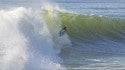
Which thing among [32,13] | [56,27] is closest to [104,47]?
[56,27]

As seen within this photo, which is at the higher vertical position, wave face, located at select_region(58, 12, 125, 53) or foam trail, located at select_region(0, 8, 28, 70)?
wave face, located at select_region(58, 12, 125, 53)

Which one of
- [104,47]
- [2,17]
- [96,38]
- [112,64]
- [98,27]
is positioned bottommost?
[112,64]

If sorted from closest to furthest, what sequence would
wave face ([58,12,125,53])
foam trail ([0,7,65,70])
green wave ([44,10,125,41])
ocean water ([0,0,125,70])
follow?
foam trail ([0,7,65,70]), ocean water ([0,0,125,70]), wave face ([58,12,125,53]), green wave ([44,10,125,41])

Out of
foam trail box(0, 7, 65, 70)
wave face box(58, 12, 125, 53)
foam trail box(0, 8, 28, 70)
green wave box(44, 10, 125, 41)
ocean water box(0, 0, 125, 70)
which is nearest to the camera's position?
foam trail box(0, 8, 28, 70)

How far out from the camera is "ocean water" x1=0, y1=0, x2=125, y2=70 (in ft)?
37.5

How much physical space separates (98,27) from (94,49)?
214 inches

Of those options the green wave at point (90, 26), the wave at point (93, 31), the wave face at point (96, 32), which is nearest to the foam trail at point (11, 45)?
the wave at point (93, 31)

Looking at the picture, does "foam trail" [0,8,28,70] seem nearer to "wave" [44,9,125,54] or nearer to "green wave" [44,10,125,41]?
"wave" [44,9,125,54]

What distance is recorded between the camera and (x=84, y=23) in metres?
23.0

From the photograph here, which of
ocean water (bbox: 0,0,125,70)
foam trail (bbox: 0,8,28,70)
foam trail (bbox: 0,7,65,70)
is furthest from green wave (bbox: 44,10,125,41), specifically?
foam trail (bbox: 0,8,28,70)

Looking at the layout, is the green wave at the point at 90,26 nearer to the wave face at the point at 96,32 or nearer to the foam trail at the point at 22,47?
the wave face at the point at 96,32

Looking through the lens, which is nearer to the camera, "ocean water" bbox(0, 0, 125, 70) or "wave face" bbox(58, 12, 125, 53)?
"ocean water" bbox(0, 0, 125, 70)

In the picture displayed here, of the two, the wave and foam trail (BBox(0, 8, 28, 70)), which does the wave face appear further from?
foam trail (BBox(0, 8, 28, 70))

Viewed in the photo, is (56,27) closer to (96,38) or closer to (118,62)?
(96,38)
